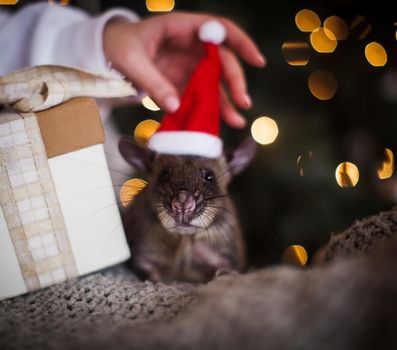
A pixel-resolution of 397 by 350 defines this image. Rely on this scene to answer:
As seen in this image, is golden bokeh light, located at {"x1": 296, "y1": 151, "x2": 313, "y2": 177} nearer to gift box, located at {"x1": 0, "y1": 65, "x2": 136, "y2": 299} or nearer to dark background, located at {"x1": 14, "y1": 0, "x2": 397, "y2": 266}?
dark background, located at {"x1": 14, "y1": 0, "x2": 397, "y2": 266}

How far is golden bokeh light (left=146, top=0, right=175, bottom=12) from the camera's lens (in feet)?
3.38

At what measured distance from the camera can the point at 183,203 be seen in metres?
0.81

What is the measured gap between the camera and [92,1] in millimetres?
1117

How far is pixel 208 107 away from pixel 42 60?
39 cm

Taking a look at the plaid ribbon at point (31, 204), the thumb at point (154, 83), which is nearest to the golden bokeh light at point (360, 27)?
the thumb at point (154, 83)

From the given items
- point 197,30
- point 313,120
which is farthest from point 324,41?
point 197,30

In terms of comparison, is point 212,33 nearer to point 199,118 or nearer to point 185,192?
point 199,118

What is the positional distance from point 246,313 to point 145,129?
53 cm

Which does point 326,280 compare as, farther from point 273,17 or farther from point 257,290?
point 273,17

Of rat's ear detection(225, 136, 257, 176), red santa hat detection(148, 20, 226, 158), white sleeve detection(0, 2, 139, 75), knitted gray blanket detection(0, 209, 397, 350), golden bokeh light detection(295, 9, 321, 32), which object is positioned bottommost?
knitted gray blanket detection(0, 209, 397, 350)

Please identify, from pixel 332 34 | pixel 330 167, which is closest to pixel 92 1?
pixel 332 34

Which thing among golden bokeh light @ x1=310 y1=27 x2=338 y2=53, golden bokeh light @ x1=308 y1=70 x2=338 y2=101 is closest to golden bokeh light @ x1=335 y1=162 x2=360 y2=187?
golden bokeh light @ x1=308 y1=70 x2=338 y2=101

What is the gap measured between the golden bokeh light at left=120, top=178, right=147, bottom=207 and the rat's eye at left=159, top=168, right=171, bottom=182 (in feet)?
0.21

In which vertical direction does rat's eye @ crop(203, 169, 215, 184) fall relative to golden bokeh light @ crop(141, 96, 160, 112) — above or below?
below
